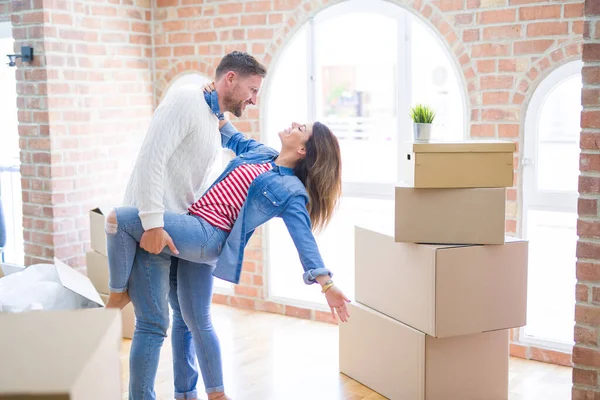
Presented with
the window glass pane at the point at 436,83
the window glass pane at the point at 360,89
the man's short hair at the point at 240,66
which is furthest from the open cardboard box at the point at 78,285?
the window glass pane at the point at 436,83

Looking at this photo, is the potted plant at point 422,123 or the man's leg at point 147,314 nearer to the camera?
the man's leg at point 147,314

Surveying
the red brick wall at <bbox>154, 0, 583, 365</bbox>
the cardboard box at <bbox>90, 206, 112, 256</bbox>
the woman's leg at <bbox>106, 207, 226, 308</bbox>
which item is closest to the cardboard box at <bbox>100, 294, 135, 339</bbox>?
the cardboard box at <bbox>90, 206, 112, 256</bbox>

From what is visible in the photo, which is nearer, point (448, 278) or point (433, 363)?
point (448, 278)

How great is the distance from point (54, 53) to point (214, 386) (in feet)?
7.52

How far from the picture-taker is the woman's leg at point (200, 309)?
2775mm

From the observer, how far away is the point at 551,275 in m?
3.66

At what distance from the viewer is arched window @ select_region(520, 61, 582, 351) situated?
11.5 feet

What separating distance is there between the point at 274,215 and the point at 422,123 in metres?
0.72

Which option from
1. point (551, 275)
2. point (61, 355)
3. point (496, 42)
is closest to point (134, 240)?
point (61, 355)

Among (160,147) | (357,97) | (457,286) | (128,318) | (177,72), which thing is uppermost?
(177,72)

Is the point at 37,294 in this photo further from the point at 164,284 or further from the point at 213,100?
the point at 213,100

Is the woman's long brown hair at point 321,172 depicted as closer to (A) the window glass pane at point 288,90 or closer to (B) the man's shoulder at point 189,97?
(B) the man's shoulder at point 189,97

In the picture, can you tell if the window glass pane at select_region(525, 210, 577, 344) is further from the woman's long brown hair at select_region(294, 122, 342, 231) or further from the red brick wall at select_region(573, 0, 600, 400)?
the woman's long brown hair at select_region(294, 122, 342, 231)

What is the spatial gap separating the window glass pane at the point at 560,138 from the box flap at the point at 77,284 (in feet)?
7.22
